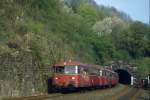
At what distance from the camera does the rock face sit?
33.4 m

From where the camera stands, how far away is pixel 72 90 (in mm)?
41656

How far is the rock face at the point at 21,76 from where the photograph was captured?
3344cm

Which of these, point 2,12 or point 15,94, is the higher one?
point 2,12

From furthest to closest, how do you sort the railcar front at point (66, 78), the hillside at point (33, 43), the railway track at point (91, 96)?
the railcar front at point (66, 78), the hillside at point (33, 43), the railway track at point (91, 96)

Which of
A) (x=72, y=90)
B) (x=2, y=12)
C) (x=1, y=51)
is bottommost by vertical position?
(x=72, y=90)

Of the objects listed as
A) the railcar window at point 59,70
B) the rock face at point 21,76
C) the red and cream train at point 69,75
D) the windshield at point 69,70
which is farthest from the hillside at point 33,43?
the windshield at point 69,70

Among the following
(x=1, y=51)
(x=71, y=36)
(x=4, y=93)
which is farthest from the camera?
(x=71, y=36)

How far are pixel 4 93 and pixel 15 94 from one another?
193cm

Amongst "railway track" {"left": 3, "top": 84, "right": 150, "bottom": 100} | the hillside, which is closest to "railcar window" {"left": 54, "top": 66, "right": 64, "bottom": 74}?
the hillside

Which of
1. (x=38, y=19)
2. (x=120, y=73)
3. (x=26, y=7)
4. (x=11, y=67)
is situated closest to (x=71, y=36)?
(x=38, y=19)

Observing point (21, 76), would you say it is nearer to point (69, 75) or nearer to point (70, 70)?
point (69, 75)

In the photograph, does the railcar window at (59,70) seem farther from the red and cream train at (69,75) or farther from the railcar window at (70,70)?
the railcar window at (70,70)

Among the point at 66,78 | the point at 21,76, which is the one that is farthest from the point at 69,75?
the point at 21,76

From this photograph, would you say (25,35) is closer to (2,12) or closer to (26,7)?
(2,12)
